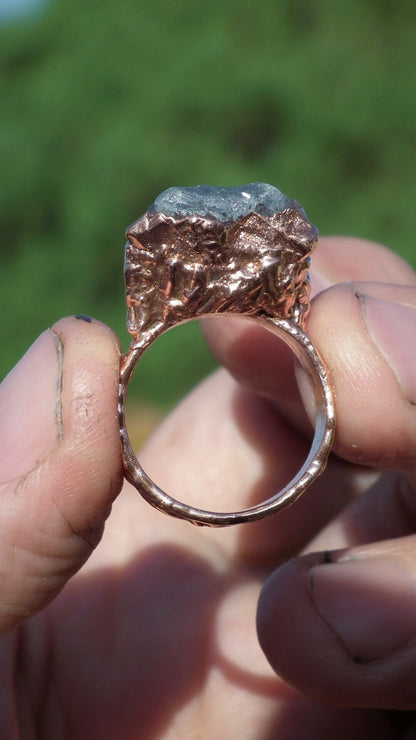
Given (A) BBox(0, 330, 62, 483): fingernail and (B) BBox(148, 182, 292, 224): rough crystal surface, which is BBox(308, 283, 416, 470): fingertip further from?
(A) BBox(0, 330, 62, 483): fingernail

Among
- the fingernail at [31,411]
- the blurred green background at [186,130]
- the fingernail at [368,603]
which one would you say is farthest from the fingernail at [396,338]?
the blurred green background at [186,130]

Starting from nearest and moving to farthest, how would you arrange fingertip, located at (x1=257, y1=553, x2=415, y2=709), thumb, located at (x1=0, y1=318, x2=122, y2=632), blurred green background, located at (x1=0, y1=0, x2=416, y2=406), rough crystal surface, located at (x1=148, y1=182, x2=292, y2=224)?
thumb, located at (x1=0, y1=318, x2=122, y2=632), rough crystal surface, located at (x1=148, y1=182, x2=292, y2=224), fingertip, located at (x1=257, y1=553, x2=415, y2=709), blurred green background, located at (x1=0, y1=0, x2=416, y2=406)

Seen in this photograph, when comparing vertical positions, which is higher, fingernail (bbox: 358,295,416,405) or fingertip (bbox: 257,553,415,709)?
fingernail (bbox: 358,295,416,405)

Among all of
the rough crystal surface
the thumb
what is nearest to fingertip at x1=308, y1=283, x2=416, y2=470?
the rough crystal surface

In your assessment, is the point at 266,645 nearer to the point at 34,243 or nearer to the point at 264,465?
the point at 264,465

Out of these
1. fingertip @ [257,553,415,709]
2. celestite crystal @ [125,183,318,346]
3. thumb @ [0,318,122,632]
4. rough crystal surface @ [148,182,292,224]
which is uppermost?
rough crystal surface @ [148,182,292,224]

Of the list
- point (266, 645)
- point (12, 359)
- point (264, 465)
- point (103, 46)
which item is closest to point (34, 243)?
point (12, 359)

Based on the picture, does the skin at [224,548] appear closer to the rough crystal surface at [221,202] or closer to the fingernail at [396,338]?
the fingernail at [396,338]
